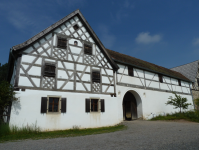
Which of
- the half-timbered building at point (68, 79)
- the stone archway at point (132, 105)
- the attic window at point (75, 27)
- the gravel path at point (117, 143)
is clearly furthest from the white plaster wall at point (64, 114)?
the attic window at point (75, 27)

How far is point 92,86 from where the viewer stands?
12953 mm

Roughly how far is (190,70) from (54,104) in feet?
88.6

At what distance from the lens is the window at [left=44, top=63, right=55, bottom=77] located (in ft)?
36.2

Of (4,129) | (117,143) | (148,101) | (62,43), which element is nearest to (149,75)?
(148,101)

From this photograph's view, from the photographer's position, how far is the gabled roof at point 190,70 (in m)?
27.7

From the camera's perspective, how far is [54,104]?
11.0m

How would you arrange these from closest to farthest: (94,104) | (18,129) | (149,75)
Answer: (18,129), (94,104), (149,75)

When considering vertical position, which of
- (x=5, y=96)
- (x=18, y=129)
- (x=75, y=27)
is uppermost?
(x=75, y=27)

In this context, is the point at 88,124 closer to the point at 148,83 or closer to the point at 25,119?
the point at 25,119

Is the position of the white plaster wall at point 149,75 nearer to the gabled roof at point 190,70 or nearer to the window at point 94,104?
the window at point 94,104

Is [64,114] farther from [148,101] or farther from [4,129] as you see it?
[148,101]

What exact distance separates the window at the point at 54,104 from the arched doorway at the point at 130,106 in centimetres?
838

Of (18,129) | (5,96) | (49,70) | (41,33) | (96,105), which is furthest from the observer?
(96,105)

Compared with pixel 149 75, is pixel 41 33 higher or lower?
higher
